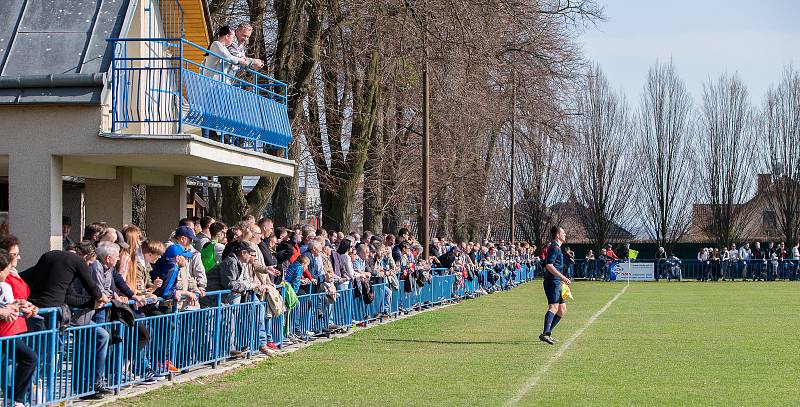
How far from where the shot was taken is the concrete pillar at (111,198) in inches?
805

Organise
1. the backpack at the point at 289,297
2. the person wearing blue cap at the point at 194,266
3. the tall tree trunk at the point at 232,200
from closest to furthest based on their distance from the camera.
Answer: the person wearing blue cap at the point at 194,266
the backpack at the point at 289,297
the tall tree trunk at the point at 232,200

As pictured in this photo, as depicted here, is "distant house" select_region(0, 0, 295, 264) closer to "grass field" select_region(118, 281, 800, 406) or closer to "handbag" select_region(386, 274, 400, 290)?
"grass field" select_region(118, 281, 800, 406)

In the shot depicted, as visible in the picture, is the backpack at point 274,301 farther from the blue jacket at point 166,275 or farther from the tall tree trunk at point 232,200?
the tall tree trunk at point 232,200

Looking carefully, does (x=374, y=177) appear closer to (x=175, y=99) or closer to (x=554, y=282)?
(x=554, y=282)

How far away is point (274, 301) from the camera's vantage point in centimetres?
1725

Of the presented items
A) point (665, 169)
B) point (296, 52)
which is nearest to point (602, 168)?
point (665, 169)

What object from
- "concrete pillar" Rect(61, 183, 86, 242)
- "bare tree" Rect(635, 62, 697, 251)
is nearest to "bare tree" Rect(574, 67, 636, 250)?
"bare tree" Rect(635, 62, 697, 251)

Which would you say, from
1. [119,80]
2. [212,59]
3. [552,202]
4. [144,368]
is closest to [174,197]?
[212,59]

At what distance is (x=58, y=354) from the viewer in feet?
37.6

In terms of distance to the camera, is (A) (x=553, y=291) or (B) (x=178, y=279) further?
(A) (x=553, y=291)

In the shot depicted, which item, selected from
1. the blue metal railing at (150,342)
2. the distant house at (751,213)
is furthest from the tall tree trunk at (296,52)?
the distant house at (751,213)

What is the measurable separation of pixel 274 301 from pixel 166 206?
7.82m

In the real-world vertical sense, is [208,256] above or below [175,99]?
below

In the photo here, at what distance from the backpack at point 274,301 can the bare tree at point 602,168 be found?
172 feet
